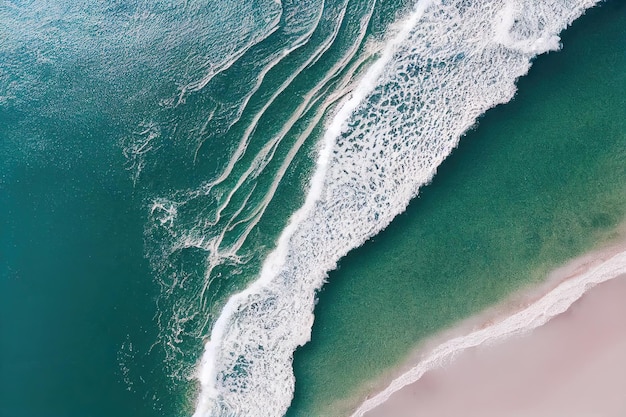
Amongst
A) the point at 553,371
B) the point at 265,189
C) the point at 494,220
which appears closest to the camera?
the point at 553,371

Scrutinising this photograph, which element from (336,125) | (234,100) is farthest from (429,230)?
(234,100)

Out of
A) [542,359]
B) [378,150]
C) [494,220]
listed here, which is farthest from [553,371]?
[378,150]

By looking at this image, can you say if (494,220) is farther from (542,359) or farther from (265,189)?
(265,189)

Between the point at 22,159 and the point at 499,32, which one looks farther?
the point at 22,159

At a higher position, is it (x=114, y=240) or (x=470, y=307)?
(x=114, y=240)

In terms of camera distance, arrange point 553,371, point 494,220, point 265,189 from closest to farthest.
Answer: point 553,371, point 494,220, point 265,189

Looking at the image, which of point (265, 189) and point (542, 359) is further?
point (265, 189)

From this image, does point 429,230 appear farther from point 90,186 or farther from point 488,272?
point 90,186

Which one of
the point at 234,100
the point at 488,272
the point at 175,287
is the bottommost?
the point at 488,272
